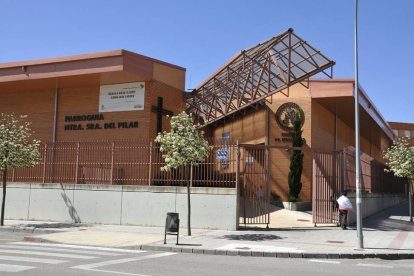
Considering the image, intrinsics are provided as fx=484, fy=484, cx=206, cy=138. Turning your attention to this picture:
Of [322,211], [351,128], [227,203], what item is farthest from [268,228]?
[351,128]

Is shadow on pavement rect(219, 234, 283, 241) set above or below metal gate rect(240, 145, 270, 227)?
below

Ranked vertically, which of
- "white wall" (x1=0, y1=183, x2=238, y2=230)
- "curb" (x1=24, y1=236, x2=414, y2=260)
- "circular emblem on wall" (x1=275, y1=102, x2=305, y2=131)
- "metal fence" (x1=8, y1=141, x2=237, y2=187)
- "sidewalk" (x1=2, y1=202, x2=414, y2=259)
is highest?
"circular emblem on wall" (x1=275, y1=102, x2=305, y2=131)

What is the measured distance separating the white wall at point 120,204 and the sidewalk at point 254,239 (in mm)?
670

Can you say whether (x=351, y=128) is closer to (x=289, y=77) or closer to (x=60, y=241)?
(x=289, y=77)

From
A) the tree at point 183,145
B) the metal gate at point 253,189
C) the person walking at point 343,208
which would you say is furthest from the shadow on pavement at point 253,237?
the person walking at point 343,208

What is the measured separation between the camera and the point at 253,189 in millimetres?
19391

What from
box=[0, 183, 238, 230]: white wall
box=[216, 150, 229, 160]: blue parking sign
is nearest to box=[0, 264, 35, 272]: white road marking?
box=[0, 183, 238, 230]: white wall

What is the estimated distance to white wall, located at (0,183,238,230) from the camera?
18453 millimetres

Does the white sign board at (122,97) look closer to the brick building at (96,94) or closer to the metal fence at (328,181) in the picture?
the brick building at (96,94)

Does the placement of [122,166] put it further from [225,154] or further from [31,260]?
[31,260]

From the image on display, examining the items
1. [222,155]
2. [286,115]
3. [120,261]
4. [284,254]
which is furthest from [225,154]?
[286,115]

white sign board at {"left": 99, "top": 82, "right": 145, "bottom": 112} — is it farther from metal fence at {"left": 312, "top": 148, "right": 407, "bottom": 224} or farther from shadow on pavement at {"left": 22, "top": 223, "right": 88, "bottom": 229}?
metal fence at {"left": 312, "top": 148, "right": 407, "bottom": 224}

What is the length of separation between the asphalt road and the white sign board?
12518 mm

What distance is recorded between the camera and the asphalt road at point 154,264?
31.2 ft
